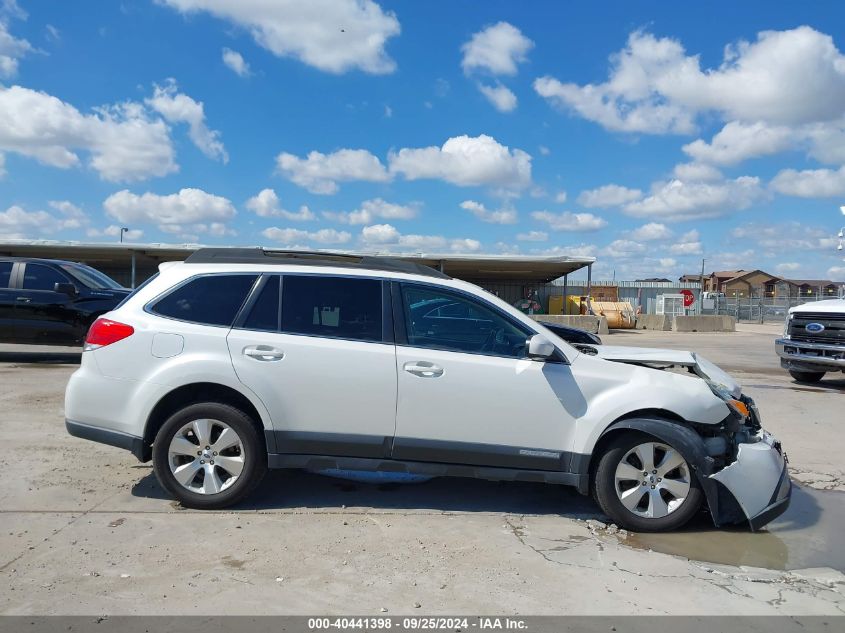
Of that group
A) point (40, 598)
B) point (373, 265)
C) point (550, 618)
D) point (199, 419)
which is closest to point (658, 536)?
point (550, 618)

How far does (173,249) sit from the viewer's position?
27.6m

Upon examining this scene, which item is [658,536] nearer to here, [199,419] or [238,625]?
[238,625]

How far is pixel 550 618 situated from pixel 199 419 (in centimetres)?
265

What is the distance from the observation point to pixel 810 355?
12.2 m

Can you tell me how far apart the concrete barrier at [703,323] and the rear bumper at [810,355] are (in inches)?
743

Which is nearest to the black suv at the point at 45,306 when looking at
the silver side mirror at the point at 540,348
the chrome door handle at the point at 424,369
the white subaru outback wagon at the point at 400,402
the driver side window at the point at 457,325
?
the white subaru outback wagon at the point at 400,402

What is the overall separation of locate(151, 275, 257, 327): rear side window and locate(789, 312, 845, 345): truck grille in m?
10.8

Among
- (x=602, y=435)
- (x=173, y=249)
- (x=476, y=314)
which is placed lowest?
(x=602, y=435)

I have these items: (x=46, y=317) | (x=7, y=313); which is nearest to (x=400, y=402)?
(x=46, y=317)

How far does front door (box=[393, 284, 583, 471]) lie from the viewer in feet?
15.3

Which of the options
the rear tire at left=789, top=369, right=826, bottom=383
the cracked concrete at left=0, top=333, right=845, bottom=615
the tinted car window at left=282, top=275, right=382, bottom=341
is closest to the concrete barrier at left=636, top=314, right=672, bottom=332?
the rear tire at left=789, top=369, right=826, bottom=383

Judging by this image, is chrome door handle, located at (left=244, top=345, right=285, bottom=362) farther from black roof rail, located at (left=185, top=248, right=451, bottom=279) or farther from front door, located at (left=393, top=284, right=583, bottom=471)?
front door, located at (left=393, top=284, right=583, bottom=471)

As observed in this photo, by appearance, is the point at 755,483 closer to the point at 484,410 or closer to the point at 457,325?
the point at 484,410

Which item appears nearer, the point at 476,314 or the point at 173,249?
the point at 476,314
